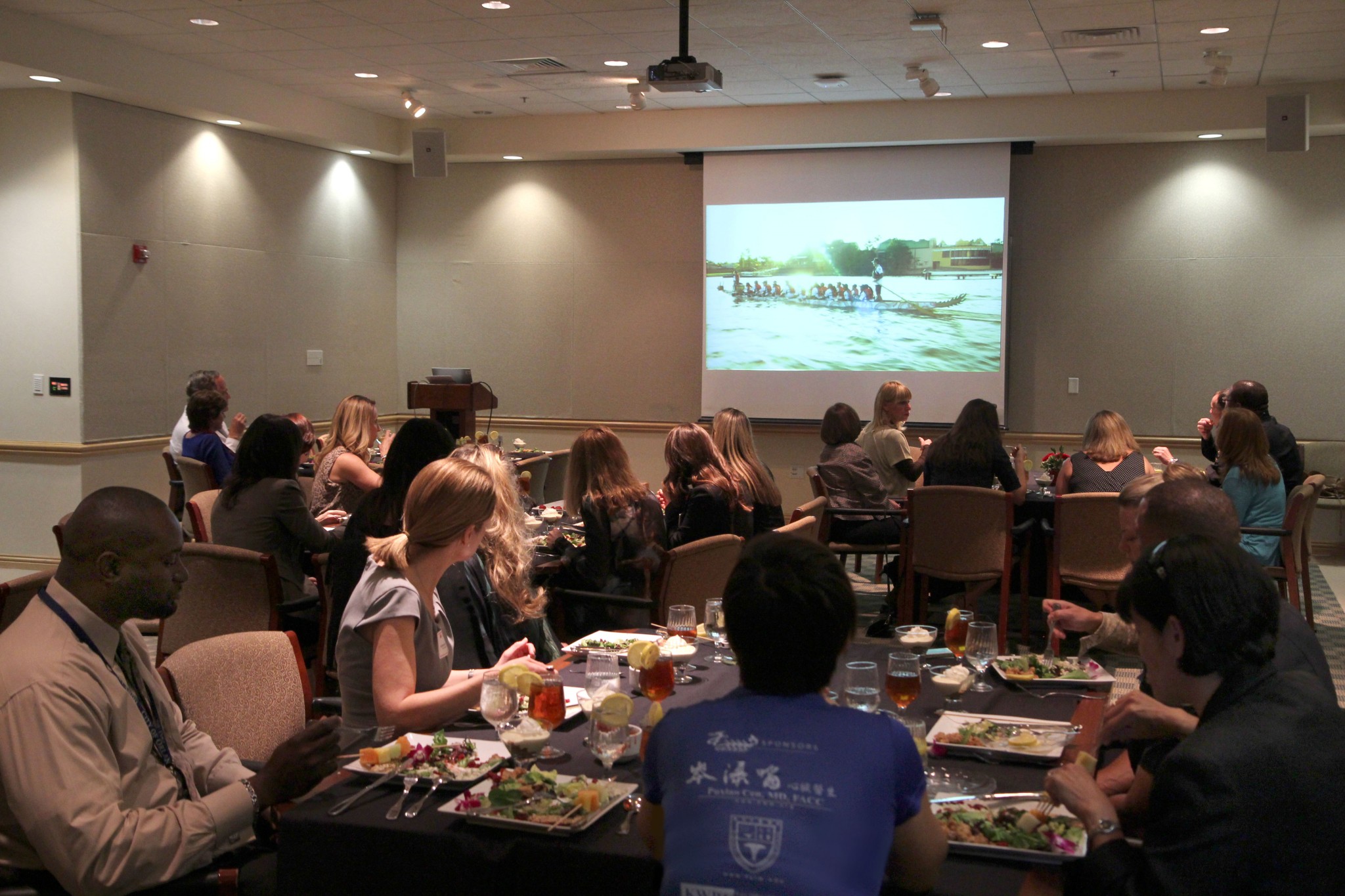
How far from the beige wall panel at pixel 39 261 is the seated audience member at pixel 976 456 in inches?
223

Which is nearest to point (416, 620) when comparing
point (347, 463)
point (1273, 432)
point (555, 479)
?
point (347, 463)

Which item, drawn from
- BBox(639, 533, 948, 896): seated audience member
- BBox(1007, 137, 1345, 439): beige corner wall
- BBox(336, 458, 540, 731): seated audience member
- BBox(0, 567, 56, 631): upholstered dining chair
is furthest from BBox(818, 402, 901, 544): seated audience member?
BBox(639, 533, 948, 896): seated audience member

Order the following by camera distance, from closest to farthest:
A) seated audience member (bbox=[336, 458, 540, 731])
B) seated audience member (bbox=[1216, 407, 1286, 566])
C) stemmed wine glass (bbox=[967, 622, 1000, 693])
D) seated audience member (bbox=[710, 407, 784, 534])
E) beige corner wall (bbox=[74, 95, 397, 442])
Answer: seated audience member (bbox=[336, 458, 540, 731]), stemmed wine glass (bbox=[967, 622, 1000, 693]), seated audience member (bbox=[710, 407, 784, 534]), seated audience member (bbox=[1216, 407, 1286, 566]), beige corner wall (bbox=[74, 95, 397, 442])

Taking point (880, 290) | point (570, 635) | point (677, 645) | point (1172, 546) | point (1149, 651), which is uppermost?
point (880, 290)

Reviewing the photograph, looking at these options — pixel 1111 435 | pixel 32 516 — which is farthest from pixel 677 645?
pixel 32 516

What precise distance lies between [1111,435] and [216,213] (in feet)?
22.0

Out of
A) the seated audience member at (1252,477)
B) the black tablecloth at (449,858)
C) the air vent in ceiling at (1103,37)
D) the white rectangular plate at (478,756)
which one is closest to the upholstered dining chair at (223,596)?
the white rectangular plate at (478,756)

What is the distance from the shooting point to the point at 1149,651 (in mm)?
2039

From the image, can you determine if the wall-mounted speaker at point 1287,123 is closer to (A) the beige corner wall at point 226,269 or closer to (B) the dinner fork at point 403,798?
(A) the beige corner wall at point 226,269

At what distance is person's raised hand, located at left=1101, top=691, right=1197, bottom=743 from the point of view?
7.64 ft

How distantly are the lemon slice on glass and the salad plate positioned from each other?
41cm

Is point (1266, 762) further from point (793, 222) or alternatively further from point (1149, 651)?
point (793, 222)

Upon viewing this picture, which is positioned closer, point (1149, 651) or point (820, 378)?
point (1149, 651)

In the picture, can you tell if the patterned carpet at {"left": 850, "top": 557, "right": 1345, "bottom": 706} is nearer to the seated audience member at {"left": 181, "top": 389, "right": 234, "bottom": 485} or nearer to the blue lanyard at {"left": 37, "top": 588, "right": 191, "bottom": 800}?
the seated audience member at {"left": 181, "top": 389, "right": 234, "bottom": 485}
